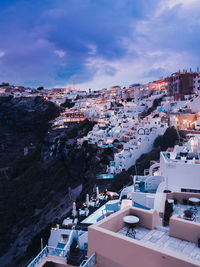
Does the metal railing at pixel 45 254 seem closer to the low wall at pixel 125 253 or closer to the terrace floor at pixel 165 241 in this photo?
the low wall at pixel 125 253

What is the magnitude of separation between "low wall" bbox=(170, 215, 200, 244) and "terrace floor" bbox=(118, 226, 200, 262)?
0.10 metres

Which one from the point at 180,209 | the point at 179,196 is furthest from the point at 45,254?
the point at 179,196

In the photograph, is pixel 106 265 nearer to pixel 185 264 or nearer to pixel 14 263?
pixel 185 264

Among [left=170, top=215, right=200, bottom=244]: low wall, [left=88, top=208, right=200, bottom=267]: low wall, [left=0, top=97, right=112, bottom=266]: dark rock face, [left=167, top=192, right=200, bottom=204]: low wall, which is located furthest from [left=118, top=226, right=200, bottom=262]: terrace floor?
[left=0, top=97, right=112, bottom=266]: dark rock face

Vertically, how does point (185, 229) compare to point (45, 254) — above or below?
above

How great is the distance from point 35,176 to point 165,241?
3980cm

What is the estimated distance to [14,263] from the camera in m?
21.2

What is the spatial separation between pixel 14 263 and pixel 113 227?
23014 millimetres

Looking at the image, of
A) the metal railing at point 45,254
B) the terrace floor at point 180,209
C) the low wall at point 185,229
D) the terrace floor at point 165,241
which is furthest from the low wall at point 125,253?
the terrace floor at point 180,209

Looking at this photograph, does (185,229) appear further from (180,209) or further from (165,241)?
(180,209)

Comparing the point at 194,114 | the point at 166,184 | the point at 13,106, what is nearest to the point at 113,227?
the point at 166,184

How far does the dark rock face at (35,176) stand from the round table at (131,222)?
20782 millimetres

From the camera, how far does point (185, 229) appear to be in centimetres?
429

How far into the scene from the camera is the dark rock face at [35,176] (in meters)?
27.3
